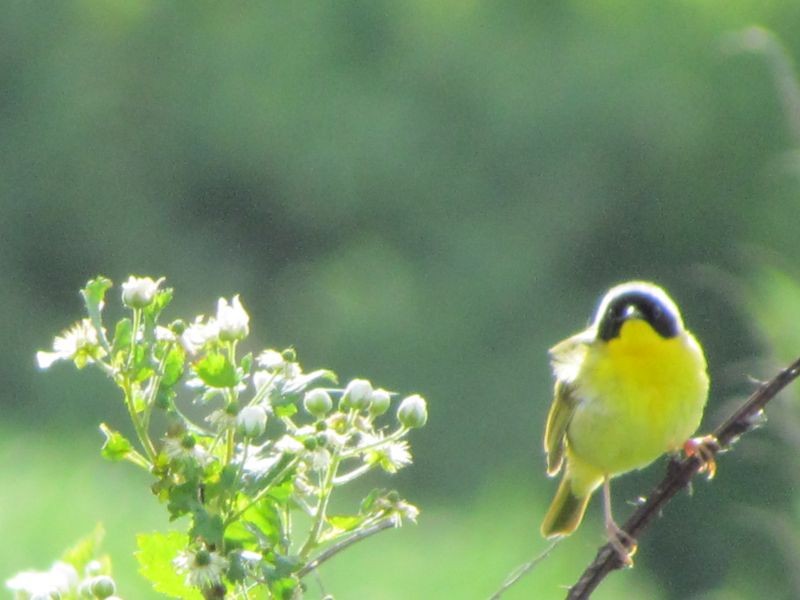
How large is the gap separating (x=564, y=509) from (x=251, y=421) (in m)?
1.97

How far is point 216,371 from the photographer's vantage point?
1.43 m

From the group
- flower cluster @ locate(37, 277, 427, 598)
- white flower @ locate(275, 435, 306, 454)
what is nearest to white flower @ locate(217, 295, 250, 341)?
flower cluster @ locate(37, 277, 427, 598)

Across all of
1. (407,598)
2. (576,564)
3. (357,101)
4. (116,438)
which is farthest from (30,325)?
(116,438)

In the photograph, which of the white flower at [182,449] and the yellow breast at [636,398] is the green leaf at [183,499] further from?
the yellow breast at [636,398]

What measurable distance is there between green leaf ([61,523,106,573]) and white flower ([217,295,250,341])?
186 millimetres

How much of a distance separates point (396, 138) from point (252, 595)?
1325cm

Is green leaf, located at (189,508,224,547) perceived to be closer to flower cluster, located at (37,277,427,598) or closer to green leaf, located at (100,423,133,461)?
flower cluster, located at (37,277,427,598)

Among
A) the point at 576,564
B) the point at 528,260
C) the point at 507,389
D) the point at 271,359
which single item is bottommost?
the point at 271,359

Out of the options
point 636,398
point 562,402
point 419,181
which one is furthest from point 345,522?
point 419,181

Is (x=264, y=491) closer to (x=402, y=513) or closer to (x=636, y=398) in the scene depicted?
(x=402, y=513)

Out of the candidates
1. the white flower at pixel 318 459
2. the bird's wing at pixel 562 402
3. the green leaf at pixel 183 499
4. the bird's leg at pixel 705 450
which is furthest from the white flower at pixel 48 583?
the bird's wing at pixel 562 402

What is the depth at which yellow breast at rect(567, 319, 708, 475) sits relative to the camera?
2855mm

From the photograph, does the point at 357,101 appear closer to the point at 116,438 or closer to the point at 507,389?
the point at 507,389

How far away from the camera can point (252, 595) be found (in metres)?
1.42
